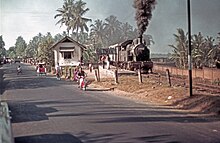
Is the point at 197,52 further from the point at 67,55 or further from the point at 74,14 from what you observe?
the point at 74,14

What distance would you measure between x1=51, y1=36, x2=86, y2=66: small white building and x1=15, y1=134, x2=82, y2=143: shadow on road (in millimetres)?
50976

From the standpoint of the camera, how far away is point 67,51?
2450 inches

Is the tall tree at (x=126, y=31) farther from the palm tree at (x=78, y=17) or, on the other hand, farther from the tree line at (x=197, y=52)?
the tree line at (x=197, y=52)

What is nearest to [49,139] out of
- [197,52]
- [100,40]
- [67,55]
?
[197,52]

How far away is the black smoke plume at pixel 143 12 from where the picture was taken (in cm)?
4641

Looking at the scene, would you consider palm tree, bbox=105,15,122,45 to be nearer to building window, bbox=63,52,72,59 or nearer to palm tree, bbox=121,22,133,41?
palm tree, bbox=121,22,133,41

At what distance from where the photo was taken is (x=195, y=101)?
17.1 metres

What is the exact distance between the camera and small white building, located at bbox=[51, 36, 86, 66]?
61.6 metres

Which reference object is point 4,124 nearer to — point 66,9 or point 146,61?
point 146,61

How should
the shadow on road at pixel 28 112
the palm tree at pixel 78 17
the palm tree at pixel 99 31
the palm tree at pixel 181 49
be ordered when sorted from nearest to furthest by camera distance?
the shadow on road at pixel 28 112, the palm tree at pixel 181 49, the palm tree at pixel 78 17, the palm tree at pixel 99 31

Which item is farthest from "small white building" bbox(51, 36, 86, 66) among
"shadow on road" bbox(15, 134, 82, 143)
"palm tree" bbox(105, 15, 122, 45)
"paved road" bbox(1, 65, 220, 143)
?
"palm tree" bbox(105, 15, 122, 45)

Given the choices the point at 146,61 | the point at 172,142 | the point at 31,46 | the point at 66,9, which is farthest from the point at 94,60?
the point at 31,46

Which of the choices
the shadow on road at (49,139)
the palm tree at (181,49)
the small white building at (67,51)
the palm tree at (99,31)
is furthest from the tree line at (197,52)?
the palm tree at (99,31)

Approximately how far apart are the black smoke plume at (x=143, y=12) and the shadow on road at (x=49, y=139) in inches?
1422
